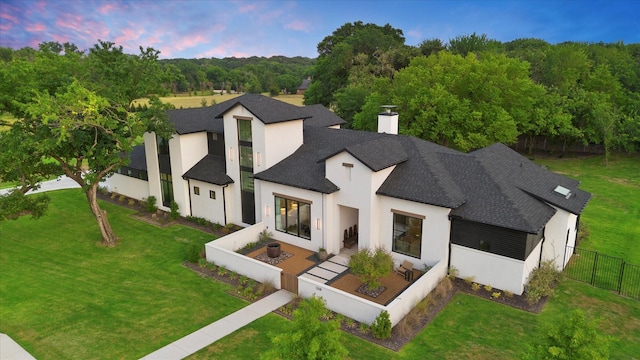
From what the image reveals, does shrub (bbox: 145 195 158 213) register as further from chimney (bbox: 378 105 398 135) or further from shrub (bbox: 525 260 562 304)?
shrub (bbox: 525 260 562 304)

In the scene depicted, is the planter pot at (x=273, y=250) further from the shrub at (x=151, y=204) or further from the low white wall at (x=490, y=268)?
the shrub at (x=151, y=204)

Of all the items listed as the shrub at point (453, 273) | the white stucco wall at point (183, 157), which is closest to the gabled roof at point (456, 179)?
the shrub at point (453, 273)

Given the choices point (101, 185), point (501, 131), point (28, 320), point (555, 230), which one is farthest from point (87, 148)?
point (501, 131)

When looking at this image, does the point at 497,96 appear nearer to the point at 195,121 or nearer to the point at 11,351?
the point at 195,121

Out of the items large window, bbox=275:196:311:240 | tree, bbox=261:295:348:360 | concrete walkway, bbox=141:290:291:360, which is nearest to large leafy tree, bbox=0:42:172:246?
large window, bbox=275:196:311:240

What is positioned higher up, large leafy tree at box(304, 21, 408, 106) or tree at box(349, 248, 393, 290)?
large leafy tree at box(304, 21, 408, 106)

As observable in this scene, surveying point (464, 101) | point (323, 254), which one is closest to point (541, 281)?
point (323, 254)
